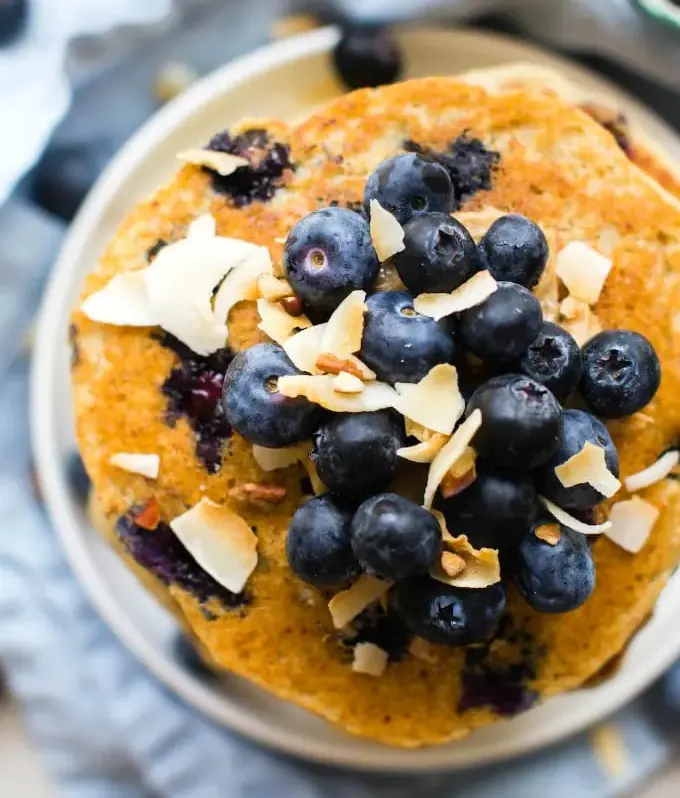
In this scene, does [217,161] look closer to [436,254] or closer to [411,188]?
[411,188]

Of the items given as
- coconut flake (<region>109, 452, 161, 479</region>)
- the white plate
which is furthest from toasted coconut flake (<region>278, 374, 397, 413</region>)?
the white plate

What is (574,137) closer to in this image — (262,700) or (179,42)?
(179,42)

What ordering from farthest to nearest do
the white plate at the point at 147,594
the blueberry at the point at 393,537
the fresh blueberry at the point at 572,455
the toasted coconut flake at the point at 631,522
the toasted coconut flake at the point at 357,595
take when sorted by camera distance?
the white plate at the point at 147,594
the toasted coconut flake at the point at 631,522
the toasted coconut flake at the point at 357,595
the fresh blueberry at the point at 572,455
the blueberry at the point at 393,537

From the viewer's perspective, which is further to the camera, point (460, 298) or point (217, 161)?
point (217, 161)

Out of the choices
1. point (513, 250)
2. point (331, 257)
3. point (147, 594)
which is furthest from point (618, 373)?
point (147, 594)

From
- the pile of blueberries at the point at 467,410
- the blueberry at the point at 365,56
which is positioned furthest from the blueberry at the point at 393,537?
the blueberry at the point at 365,56

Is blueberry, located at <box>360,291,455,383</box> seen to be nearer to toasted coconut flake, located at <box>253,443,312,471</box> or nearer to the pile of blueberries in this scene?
the pile of blueberries

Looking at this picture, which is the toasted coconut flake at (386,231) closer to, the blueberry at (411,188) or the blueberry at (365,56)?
the blueberry at (411,188)
